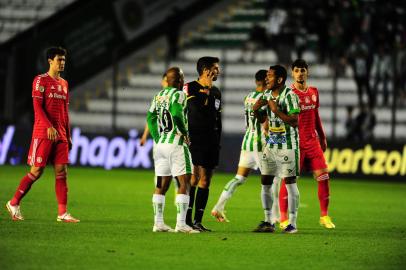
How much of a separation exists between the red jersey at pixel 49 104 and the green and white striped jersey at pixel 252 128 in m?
2.27

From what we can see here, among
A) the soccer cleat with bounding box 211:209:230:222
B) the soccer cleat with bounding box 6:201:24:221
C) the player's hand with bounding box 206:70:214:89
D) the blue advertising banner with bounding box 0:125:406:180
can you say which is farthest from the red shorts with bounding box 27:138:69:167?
the blue advertising banner with bounding box 0:125:406:180

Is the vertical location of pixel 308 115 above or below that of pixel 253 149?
above

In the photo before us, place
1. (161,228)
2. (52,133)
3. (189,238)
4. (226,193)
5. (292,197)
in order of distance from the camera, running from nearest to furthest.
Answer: (189,238) < (161,228) < (292,197) < (52,133) < (226,193)

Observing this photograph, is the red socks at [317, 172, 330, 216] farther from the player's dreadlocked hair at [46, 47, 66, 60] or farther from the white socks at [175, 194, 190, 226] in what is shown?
the player's dreadlocked hair at [46, 47, 66, 60]

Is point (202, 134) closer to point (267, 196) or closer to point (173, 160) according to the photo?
point (173, 160)

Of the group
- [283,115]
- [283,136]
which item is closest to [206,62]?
[283,115]

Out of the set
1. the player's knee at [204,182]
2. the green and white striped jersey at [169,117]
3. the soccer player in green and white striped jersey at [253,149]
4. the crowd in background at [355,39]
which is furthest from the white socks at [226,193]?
the crowd in background at [355,39]

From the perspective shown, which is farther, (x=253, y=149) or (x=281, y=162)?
(x=253, y=149)

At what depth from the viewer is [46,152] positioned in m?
13.0

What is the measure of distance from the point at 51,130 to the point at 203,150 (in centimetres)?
184

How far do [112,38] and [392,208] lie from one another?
14.1m

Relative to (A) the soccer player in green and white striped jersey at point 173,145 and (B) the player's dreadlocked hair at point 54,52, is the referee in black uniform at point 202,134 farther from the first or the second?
(B) the player's dreadlocked hair at point 54,52

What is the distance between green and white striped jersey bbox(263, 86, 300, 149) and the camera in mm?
12352

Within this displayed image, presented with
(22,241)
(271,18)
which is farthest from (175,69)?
(271,18)
